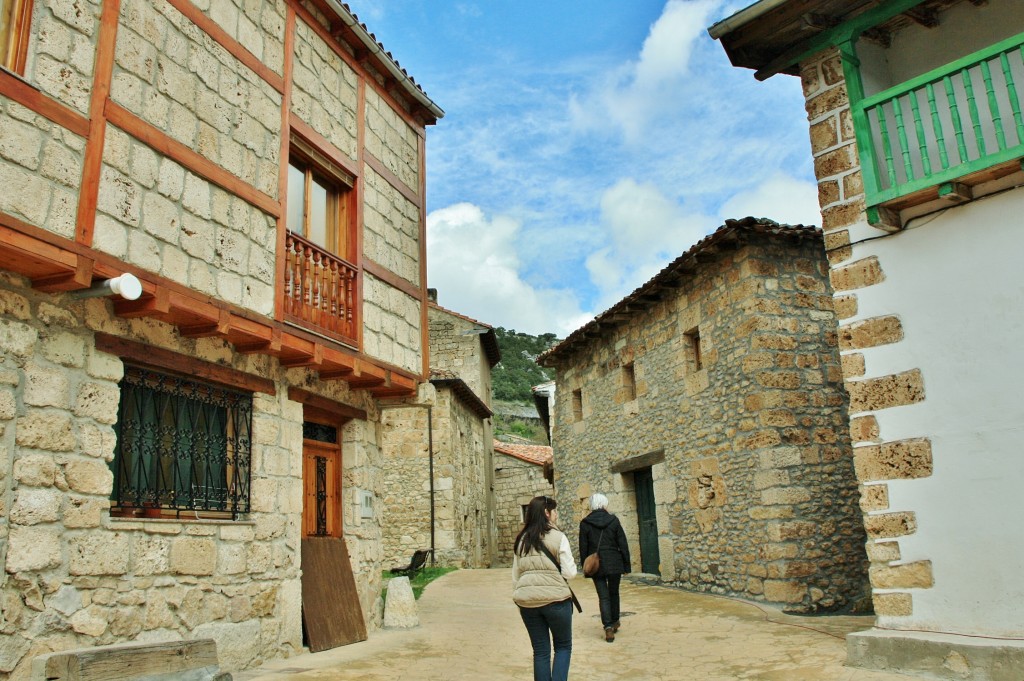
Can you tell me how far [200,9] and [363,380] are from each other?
11.6ft

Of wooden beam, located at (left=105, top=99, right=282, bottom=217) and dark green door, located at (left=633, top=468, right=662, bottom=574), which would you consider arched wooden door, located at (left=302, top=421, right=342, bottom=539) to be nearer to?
wooden beam, located at (left=105, top=99, right=282, bottom=217)

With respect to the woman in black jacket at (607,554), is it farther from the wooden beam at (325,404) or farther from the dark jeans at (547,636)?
the dark jeans at (547,636)

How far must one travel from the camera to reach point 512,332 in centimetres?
5072

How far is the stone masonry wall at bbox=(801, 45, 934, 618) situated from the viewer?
5.78 m

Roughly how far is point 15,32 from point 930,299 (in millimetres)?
6258

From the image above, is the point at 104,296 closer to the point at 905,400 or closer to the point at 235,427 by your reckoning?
the point at 235,427

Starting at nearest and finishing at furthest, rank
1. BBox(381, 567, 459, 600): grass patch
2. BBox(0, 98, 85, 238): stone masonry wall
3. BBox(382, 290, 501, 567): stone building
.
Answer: BBox(0, 98, 85, 238): stone masonry wall
BBox(381, 567, 459, 600): grass patch
BBox(382, 290, 501, 567): stone building

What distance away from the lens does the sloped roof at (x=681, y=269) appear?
985 cm

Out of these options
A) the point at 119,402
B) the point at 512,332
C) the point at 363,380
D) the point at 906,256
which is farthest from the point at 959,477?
the point at 512,332

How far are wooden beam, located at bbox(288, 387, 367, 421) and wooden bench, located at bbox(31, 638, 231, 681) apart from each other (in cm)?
275

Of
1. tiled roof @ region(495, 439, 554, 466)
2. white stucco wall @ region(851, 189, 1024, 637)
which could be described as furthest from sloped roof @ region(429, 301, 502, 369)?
white stucco wall @ region(851, 189, 1024, 637)

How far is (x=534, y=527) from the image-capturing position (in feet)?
16.6

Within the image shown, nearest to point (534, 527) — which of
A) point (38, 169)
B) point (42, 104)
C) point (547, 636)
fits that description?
point (547, 636)

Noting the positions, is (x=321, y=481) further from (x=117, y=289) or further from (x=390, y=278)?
(x=117, y=289)
